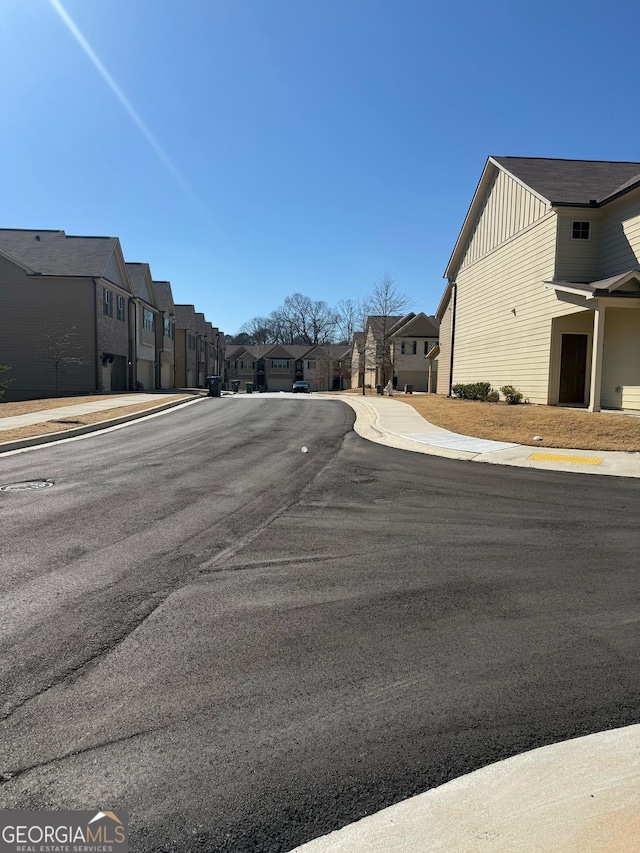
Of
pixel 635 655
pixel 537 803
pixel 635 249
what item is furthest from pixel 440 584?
pixel 635 249

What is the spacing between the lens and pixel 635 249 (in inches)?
633

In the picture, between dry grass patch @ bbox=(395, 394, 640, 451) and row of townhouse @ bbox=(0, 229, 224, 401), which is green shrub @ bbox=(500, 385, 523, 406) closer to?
dry grass patch @ bbox=(395, 394, 640, 451)

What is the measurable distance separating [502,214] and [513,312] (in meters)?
4.33

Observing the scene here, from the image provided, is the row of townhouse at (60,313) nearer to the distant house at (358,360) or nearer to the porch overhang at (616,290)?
the porch overhang at (616,290)

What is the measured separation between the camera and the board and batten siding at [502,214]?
63.5ft

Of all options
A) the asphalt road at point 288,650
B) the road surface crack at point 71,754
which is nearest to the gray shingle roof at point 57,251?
the asphalt road at point 288,650

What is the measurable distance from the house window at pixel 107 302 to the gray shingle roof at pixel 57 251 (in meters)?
1.68

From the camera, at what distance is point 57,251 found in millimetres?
31766

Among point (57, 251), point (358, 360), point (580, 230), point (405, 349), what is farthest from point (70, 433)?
point (358, 360)

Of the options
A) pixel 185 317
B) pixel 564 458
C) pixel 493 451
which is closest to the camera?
pixel 564 458

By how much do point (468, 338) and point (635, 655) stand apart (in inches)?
943

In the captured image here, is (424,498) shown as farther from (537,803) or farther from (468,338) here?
(468,338)

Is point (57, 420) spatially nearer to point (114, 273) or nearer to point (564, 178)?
point (564, 178)

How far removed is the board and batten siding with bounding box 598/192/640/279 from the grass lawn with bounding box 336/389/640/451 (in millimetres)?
4859
